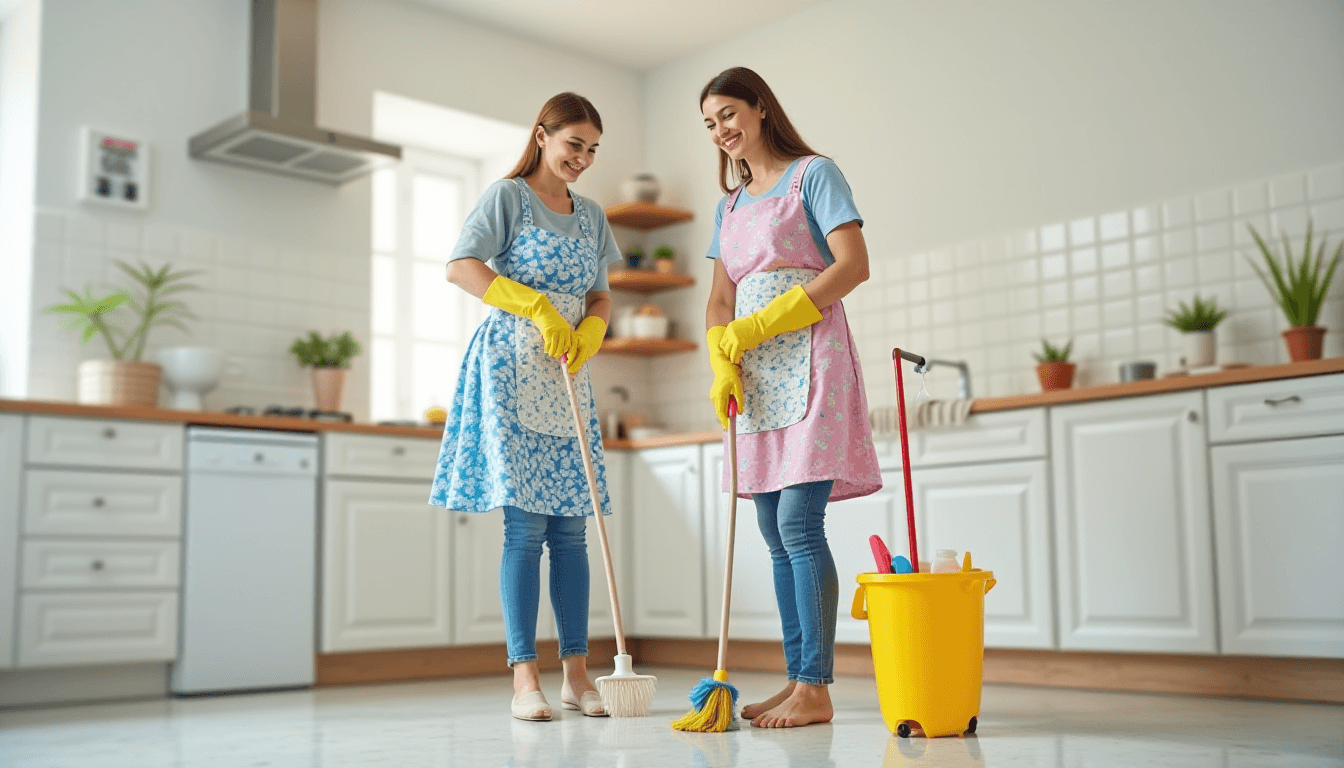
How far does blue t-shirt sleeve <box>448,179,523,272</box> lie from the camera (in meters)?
2.51

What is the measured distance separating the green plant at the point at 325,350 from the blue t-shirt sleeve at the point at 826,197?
233 centimetres

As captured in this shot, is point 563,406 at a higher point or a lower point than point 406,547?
higher

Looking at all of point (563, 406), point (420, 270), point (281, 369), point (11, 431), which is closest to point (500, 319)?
point (563, 406)

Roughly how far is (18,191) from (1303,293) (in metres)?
3.85

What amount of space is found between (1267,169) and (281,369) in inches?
128

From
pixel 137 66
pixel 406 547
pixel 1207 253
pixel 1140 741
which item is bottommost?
pixel 1140 741

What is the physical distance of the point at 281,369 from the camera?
421 centimetres

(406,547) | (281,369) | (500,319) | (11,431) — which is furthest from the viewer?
(281,369)

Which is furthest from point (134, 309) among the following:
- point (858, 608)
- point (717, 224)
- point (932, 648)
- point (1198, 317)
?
point (1198, 317)

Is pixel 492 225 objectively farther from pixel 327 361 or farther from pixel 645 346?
pixel 645 346

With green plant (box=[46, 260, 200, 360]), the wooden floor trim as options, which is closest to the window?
green plant (box=[46, 260, 200, 360])

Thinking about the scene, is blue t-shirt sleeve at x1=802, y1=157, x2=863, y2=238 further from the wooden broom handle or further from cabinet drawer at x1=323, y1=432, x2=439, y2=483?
cabinet drawer at x1=323, y1=432, x2=439, y2=483

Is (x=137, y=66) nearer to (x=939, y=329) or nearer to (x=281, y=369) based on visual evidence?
(x=281, y=369)

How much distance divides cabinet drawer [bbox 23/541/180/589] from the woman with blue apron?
1.17m
